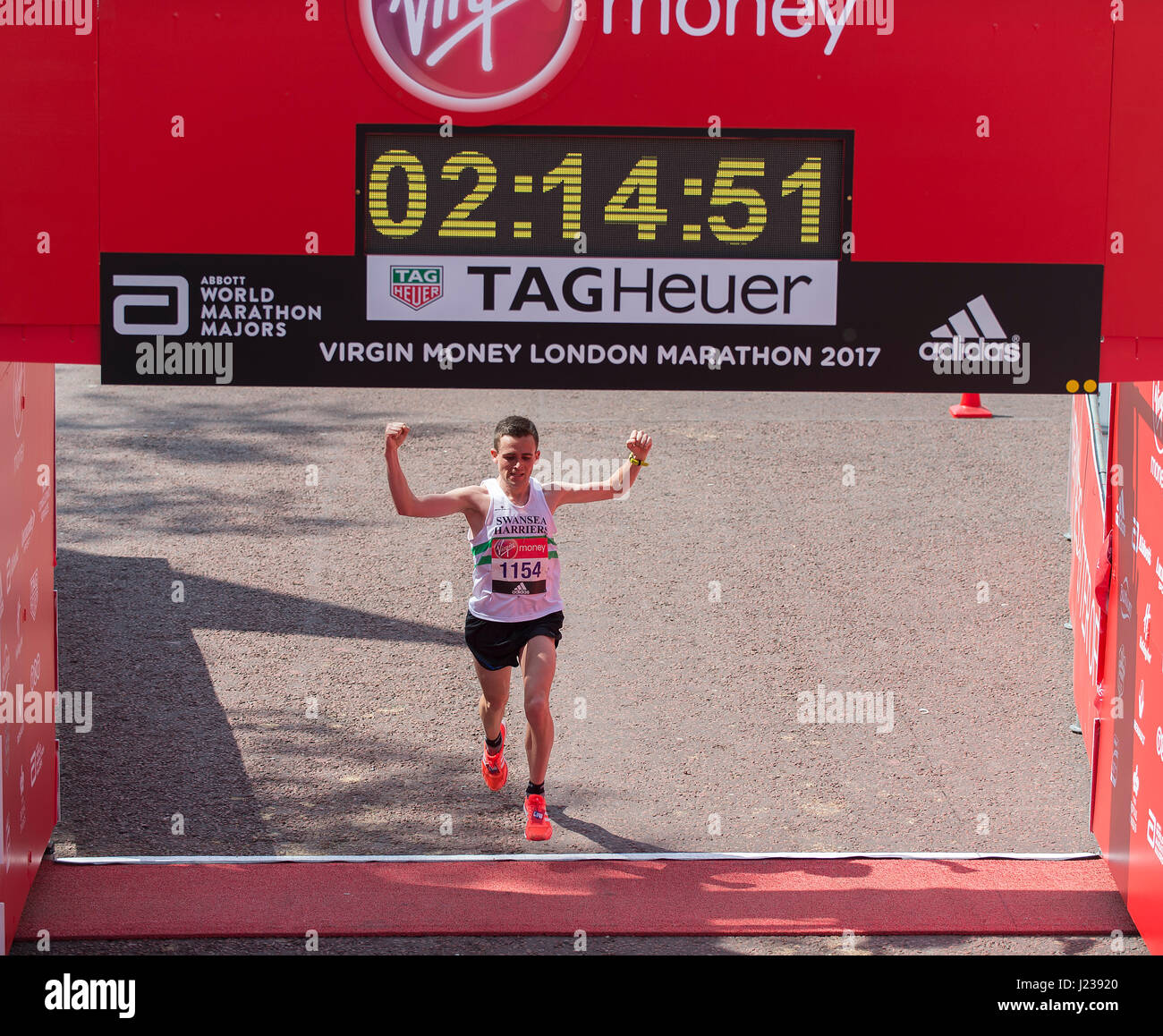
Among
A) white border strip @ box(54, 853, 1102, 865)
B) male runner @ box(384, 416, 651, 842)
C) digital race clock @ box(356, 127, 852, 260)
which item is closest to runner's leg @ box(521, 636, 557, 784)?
male runner @ box(384, 416, 651, 842)

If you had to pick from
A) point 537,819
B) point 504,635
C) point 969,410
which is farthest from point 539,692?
point 969,410

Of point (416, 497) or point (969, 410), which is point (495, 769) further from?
point (969, 410)

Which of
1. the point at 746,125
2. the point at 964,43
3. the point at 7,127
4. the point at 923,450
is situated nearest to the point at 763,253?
the point at 746,125

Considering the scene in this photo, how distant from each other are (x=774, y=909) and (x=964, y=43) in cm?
402

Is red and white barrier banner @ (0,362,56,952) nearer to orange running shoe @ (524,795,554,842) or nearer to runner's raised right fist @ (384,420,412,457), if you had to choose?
runner's raised right fist @ (384,420,412,457)

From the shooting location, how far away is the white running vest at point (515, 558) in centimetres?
733

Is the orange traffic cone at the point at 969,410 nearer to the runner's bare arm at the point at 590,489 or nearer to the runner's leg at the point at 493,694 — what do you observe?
the runner's bare arm at the point at 590,489

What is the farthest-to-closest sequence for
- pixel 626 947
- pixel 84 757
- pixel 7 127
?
pixel 84 757, pixel 626 947, pixel 7 127

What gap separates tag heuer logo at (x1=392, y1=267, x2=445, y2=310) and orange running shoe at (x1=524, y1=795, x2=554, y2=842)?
304 cm

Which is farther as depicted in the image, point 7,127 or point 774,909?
point 774,909

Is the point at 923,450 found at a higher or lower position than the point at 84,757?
higher

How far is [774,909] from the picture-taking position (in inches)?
283

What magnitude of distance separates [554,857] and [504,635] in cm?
125

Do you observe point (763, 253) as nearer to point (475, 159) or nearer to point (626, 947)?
point (475, 159)
